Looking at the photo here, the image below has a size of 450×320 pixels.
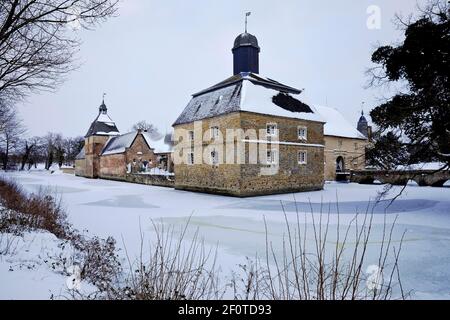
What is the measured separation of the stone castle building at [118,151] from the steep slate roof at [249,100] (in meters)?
19.1

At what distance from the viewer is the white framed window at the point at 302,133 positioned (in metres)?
26.6

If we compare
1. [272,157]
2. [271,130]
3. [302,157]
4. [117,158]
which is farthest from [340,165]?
[117,158]

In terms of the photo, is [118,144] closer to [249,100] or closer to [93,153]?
[93,153]

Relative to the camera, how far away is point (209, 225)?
1170cm

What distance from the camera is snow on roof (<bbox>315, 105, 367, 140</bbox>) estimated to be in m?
40.0

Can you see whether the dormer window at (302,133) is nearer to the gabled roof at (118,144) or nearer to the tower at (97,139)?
the gabled roof at (118,144)

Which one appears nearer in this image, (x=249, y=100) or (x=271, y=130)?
(x=249, y=100)

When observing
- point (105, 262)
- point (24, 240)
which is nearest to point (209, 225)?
point (105, 262)

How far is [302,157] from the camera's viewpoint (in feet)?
87.9

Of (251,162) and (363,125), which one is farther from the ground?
(363,125)

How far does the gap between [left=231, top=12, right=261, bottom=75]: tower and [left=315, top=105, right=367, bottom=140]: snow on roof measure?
15269 mm

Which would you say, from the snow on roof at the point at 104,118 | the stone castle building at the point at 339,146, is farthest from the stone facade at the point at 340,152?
the snow on roof at the point at 104,118

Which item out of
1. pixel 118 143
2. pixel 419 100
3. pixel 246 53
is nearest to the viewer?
pixel 419 100

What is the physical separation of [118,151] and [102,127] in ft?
36.6
